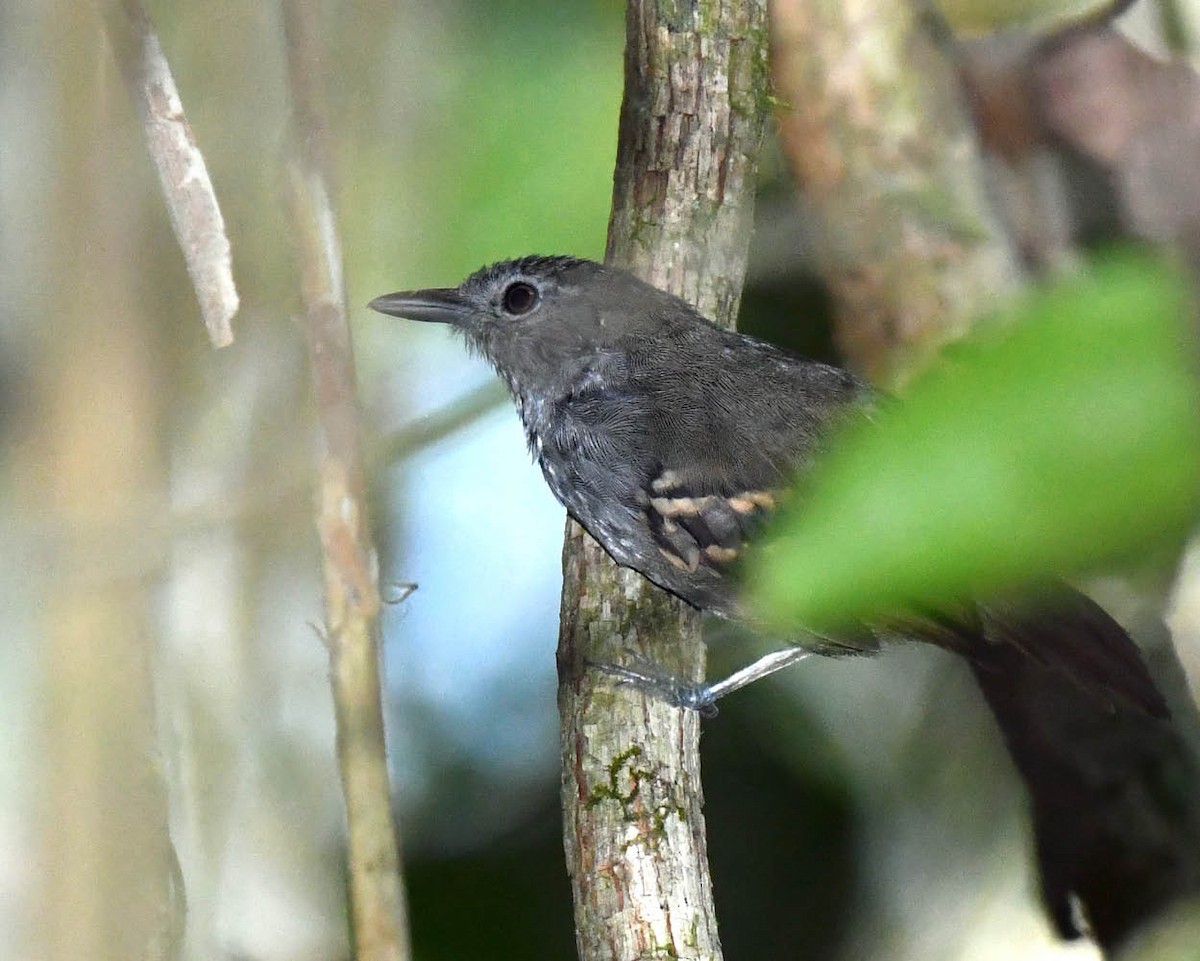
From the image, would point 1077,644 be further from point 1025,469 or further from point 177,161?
point 1025,469

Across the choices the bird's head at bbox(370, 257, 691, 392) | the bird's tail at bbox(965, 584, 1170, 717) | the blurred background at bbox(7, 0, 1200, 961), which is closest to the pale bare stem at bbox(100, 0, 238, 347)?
the blurred background at bbox(7, 0, 1200, 961)

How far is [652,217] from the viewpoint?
3906 millimetres

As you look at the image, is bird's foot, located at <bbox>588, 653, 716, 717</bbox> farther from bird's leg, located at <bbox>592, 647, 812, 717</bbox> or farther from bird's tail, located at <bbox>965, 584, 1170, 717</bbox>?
bird's tail, located at <bbox>965, 584, 1170, 717</bbox>

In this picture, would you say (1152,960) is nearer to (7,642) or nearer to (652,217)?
(652,217)

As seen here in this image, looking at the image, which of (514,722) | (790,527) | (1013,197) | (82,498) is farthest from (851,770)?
(790,527)

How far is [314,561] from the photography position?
335 cm

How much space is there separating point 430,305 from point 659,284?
0.70m

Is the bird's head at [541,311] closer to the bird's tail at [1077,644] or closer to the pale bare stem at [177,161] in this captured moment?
the bird's tail at [1077,644]

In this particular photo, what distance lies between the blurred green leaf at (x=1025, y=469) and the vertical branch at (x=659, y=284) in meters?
2.49

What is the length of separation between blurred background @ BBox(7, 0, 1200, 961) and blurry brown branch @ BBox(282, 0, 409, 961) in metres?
0.33

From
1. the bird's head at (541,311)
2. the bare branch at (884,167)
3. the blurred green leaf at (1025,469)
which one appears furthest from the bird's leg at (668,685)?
the blurred green leaf at (1025,469)

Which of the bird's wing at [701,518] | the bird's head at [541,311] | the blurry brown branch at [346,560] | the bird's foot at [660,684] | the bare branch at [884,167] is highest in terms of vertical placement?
the bare branch at [884,167]

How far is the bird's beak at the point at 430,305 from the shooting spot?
401 centimetres

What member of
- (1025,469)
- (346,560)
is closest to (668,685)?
(346,560)
